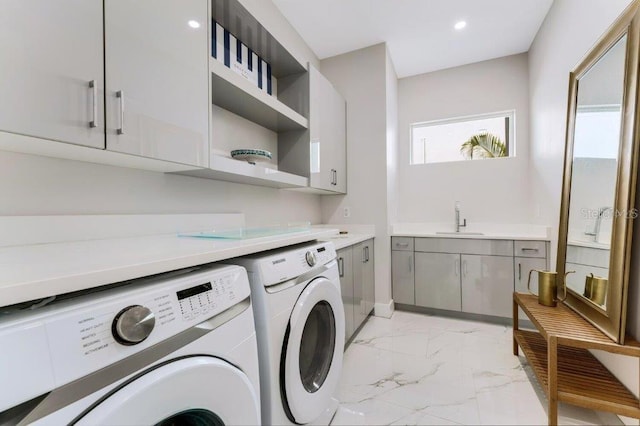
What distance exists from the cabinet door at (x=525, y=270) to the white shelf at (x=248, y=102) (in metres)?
2.20

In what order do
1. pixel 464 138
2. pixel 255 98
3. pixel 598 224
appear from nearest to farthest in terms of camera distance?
1. pixel 598 224
2. pixel 255 98
3. pixel 464 138

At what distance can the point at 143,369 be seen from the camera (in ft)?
1.69

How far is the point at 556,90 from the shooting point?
86.1 inches

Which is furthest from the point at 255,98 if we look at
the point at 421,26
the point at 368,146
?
the point at 421,26

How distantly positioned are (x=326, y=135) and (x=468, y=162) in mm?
1778

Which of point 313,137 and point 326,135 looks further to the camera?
point 326,135

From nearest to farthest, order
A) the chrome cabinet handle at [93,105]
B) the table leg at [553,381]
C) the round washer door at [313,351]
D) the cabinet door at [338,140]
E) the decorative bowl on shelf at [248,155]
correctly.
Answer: the chrome cabinet handle at [93,105] < the round washer door at [313,351] < the table leg at [553,381] < the decorative bowl on shelf at [248,155] < the cabinet door at [338,140]

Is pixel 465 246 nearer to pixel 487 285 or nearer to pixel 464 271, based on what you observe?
pixel 464 271

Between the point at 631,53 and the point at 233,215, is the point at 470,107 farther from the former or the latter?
the point at 233,215

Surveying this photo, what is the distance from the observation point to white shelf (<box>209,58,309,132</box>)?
1.45 m

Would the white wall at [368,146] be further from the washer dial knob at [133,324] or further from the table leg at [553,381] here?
the washer dial knob at [133,324]

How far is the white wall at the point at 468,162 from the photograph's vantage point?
2.98m

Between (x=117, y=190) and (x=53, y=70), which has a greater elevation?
(x=53, y=70)

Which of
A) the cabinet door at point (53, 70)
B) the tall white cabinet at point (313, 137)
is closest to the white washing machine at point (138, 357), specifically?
the cabinet door at point (53, 70)
